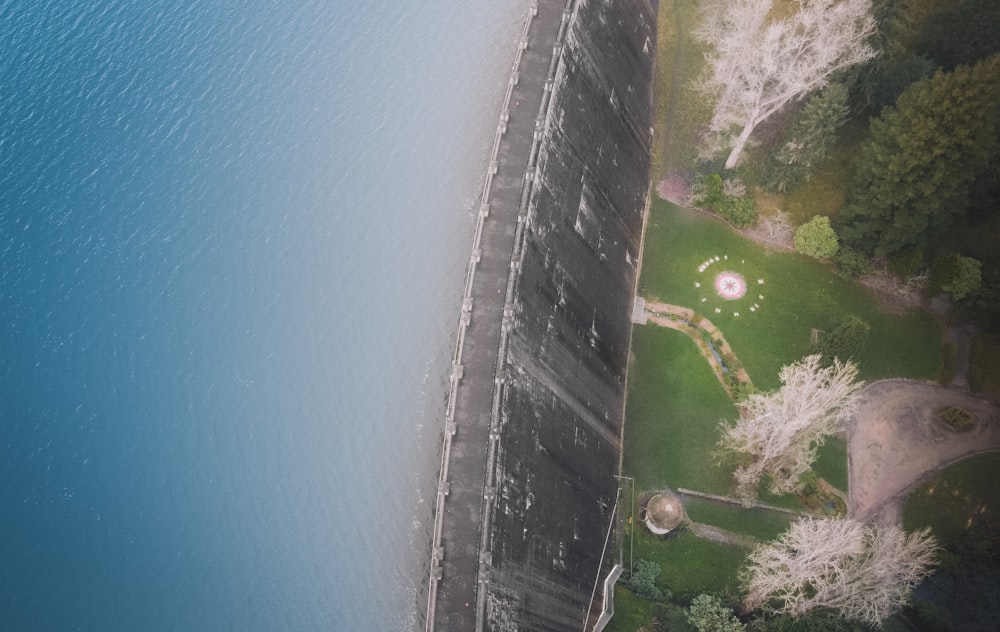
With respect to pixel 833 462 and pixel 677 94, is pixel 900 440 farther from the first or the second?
pixel 677 94

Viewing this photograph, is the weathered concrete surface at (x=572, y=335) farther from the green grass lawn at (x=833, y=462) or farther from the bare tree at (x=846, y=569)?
the green grass lawn at (x=833, y=462)

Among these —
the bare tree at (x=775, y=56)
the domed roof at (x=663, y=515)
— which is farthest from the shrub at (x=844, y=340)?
the bare tree at (x=775, y=56)

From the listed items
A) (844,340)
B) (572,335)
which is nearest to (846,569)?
(844,340)

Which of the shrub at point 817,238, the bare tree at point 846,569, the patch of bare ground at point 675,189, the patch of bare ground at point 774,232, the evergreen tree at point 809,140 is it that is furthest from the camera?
the patch of bare ground at point 675,189

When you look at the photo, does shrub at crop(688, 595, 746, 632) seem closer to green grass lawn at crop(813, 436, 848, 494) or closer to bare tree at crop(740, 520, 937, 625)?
bare tree at crop(740, 520, 937, 625)

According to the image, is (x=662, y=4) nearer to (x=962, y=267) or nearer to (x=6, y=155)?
(x=962, y=267)

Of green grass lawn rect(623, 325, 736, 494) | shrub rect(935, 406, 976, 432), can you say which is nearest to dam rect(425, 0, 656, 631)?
green grass lawn rect(623, 325, 736, 494)
